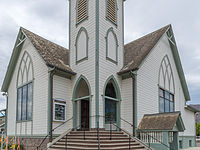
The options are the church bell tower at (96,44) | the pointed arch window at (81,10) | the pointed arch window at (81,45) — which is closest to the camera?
the church bell tower at (96,44)

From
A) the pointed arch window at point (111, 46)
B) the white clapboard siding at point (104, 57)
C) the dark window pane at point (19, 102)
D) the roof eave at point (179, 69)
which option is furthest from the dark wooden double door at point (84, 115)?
the roof eave at point (179, 69)

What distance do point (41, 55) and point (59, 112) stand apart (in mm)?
3799

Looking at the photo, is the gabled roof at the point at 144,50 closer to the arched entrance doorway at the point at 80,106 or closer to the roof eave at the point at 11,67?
the arched entrance doorway at the point at 80,106

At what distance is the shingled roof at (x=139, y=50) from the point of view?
14.7 meters

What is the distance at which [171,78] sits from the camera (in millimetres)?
19531

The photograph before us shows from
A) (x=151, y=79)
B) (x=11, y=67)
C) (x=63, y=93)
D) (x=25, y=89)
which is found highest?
(x=11, y=67)

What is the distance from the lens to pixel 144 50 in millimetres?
16000

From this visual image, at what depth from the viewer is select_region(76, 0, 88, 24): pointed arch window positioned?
1491cm

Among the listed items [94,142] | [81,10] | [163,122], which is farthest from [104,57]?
[94,142]

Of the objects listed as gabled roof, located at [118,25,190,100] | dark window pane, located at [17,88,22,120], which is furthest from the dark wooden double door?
dark window pane, located at [17,88,22,120]

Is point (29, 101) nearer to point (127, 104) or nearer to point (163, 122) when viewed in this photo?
point (127, 104)

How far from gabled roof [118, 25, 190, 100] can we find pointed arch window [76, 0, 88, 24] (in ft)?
13.9

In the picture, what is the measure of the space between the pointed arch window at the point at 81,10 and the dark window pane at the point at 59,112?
583 centimetres

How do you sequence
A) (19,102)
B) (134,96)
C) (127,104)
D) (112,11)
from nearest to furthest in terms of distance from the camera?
(134,96), (127,104), (112,11), (19,102)
